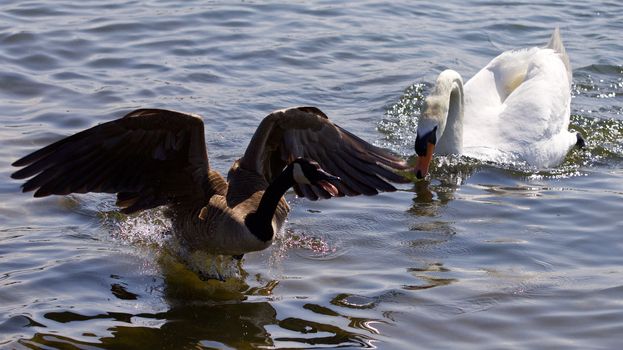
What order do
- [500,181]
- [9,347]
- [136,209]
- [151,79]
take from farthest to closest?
[151,79] → [500,181] → [136,209] → [9,347]

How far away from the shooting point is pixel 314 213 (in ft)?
27.6

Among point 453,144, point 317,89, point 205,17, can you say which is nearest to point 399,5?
point 205,17

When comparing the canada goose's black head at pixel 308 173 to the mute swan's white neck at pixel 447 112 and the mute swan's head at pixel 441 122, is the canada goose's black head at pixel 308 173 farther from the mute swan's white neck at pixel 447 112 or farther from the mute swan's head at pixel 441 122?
the mute swan's white neck at pixel 447 112

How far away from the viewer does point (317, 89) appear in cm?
1159

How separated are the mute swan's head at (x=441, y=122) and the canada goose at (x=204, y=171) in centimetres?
190

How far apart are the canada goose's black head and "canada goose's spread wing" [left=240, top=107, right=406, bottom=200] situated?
427mm

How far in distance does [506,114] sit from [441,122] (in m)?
1.27

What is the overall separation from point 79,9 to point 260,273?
26.4 feet

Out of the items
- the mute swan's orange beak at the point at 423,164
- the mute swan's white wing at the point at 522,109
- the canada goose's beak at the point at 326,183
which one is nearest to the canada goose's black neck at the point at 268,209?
the canada goose's beak at the point at 326,183

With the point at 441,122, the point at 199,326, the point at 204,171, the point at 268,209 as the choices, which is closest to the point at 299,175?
the point at 268,209

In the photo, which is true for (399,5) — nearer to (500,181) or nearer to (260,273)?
(500,181)

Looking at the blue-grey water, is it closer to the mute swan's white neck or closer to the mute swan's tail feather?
the mute swan's white neck

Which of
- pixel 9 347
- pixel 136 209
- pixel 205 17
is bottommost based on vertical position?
pixel 9 347

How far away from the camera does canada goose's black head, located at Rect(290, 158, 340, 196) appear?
647 centimetres
